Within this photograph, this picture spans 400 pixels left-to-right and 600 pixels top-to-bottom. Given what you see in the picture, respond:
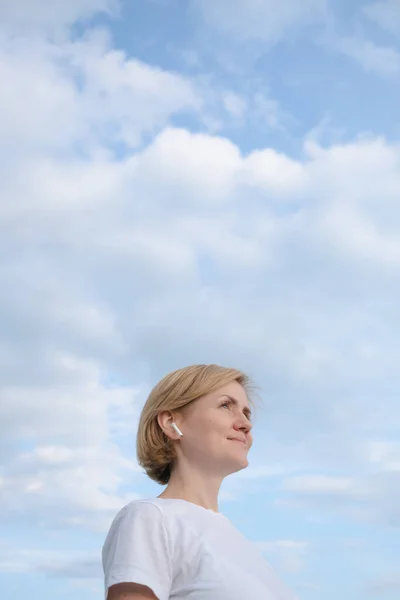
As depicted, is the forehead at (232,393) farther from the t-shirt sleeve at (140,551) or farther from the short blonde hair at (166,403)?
the t-shirt sleeve at (140,551)

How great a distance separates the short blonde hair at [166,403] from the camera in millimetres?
4906

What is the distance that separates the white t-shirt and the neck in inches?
7.4

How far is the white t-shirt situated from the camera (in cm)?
402

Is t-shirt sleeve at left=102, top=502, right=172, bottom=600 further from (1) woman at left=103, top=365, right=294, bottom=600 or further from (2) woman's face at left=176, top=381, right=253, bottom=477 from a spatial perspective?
(2) woman's face at left=176, top=381, right=253, bottom=477

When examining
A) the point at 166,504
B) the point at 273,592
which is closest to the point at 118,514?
the point at 166,504

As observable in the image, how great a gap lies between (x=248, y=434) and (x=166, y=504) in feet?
2.57

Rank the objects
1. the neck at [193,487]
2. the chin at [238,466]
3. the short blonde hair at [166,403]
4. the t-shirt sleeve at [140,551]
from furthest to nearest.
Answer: the short blonde hair at [166,403] → the chin at [238,466] → the neck at [193,487] → the t-shirt sleeve at [140,551]

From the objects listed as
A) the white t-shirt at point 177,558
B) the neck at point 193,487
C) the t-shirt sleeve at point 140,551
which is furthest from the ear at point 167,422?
the t-shirt sleeve at point 140,551

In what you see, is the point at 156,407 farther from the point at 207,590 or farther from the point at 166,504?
the point at 207,590

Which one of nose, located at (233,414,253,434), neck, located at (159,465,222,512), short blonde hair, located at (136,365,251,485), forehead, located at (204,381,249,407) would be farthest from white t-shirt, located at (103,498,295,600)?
forehead, located at (204,381,249,407)

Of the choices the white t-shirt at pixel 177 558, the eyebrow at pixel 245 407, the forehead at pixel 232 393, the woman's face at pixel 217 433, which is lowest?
the white t-shirt at pixel 177 558

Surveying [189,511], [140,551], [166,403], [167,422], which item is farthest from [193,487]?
[140,551]

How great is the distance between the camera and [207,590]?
4.07 m

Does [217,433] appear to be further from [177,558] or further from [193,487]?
[177,558]
